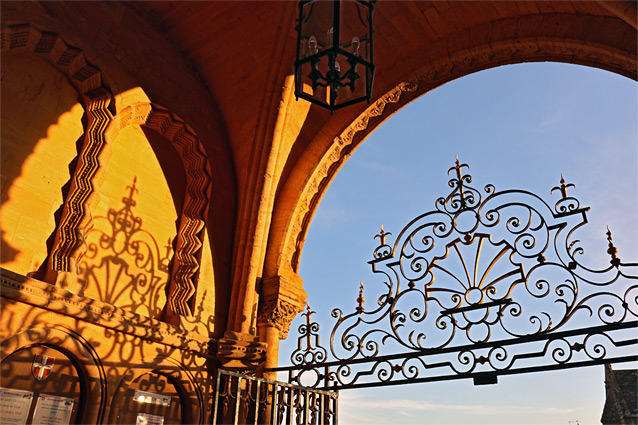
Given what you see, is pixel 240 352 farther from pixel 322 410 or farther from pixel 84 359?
pixel 84 359

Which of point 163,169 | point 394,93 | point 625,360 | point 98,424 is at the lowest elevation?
point 98,424

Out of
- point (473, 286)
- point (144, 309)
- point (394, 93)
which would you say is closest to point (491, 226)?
point (473, 286)

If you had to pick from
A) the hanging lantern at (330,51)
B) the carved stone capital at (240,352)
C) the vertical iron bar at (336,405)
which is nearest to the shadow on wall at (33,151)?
the carved stone capital at (240,352)

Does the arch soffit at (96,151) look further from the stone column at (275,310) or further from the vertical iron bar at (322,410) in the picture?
the vertical iron bar at (322,410)

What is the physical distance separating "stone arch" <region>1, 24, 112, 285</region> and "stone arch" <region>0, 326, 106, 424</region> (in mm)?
466

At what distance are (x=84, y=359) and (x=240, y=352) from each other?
1.63 metres

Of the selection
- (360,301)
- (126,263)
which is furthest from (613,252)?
(126,263)

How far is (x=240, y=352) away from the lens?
5.89 m

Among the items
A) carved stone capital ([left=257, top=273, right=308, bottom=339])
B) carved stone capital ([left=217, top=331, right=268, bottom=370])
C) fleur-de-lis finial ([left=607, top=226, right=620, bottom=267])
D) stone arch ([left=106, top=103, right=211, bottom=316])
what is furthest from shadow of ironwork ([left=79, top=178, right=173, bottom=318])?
fleur-de-lis finial ([left=607, top=226, right=620, bottom=267])

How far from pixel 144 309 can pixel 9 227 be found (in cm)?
159

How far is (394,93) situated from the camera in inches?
261

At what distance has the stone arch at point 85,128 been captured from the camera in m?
4.98

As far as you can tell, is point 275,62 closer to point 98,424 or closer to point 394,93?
point 394,93

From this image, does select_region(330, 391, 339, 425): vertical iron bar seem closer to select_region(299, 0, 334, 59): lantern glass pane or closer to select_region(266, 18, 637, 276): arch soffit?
select_region(266, 18, 637, 276): arch soffit
